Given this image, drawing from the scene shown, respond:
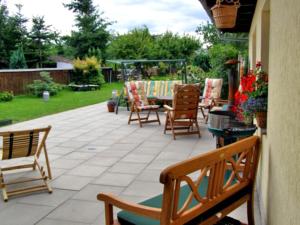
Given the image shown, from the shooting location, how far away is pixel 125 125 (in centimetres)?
802

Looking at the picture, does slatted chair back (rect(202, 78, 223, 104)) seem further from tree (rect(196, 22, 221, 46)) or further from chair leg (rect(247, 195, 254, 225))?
tree (rect(196, 22, 221, 46))

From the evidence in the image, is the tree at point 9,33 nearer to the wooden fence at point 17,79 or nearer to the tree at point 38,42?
the tree at point 38,42

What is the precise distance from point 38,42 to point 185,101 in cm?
2456

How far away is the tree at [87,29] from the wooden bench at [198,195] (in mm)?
26632

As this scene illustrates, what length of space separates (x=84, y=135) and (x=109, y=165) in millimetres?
2270

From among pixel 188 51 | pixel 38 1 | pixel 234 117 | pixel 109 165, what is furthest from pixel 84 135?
pixel 38 1

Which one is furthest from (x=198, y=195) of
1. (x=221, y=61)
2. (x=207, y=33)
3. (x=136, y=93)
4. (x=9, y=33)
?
(x=9, y=33)

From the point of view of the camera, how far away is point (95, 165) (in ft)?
16.1

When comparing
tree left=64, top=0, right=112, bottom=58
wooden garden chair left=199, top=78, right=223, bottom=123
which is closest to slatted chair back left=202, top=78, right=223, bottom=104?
wooden garden chair left=199, top=78, right=223, bottom=123

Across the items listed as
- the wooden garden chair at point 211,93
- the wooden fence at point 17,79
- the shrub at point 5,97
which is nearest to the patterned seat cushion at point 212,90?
the wooden garden chair at point 211,93

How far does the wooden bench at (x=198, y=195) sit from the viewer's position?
1.89 metres

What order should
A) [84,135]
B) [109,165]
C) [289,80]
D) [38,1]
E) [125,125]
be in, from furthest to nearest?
[38,1] → [125,125] → [84,135] → [109,165] → [289,80]

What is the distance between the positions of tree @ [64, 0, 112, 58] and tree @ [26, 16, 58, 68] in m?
1.88

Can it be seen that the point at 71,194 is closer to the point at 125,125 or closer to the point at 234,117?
the point at 234,117
